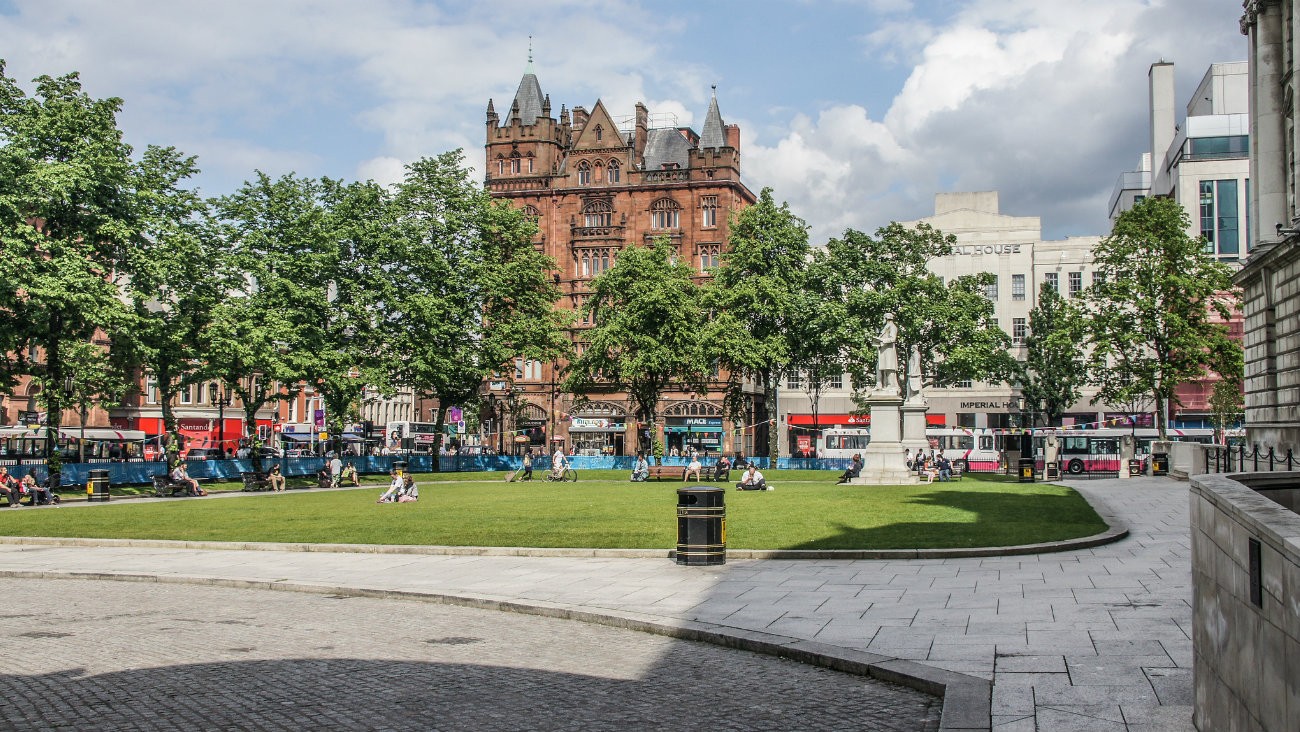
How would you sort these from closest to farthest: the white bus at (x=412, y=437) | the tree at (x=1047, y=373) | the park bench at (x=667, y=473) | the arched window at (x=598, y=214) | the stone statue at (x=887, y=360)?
the stone statue at (x=887, y=360) → the park bench at (x=667, y=473) → the tree at (x=1047, y=373) → the arched window at (x=598, y=214) → the white bus at (x=412, y=437)

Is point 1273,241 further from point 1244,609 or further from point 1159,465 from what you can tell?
point 1244,609

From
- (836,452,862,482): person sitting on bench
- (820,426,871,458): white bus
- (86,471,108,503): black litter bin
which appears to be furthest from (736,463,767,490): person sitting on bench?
(820,426,871,458): white bus

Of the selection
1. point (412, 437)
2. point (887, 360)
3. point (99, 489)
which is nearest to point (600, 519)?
point (99, 489)

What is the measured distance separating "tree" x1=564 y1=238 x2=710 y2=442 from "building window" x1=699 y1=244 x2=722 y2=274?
16283mm

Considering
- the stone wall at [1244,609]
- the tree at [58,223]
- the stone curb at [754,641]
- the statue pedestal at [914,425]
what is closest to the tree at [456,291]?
the tree at [58,223]

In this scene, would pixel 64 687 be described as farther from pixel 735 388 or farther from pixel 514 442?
pixel 514 442

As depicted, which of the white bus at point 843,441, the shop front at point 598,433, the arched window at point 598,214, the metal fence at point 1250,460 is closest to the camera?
the metal fence at point 1250,460

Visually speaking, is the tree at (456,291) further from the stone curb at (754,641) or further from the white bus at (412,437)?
the stone curb at (754,641)

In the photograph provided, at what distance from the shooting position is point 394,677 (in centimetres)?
931

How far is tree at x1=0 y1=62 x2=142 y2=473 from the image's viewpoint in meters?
37.7

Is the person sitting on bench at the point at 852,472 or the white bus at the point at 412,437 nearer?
the person sitting on bench at the point at 852,472

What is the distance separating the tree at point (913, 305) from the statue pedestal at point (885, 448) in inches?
768

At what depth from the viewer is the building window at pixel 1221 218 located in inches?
2899

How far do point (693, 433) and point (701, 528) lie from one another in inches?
2650
